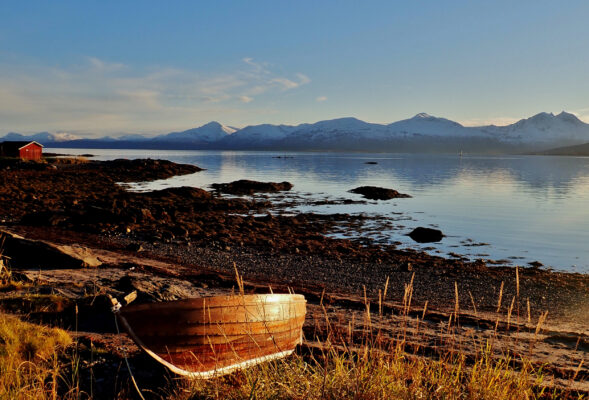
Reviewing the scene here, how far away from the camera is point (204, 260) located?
1880 cm

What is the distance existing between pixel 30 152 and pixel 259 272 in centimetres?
7814

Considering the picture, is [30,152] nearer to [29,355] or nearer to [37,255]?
[37,255]

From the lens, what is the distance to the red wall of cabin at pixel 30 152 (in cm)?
7719

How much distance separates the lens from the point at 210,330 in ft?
22.0

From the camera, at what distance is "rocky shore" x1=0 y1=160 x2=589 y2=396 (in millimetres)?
10398

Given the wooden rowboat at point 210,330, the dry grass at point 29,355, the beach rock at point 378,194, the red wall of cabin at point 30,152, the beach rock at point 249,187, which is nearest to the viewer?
the dry grass at point 29,355

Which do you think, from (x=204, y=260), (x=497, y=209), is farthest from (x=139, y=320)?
(x=497, y=209)

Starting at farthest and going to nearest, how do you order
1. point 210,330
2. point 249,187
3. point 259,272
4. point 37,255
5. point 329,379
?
point 249,187 → point 259,272 → point 37,255 → point 210,330 → point 329,379

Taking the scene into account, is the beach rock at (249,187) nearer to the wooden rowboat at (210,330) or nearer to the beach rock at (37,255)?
the beach rock at (37,255)

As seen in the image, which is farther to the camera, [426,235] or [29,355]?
[426,235]

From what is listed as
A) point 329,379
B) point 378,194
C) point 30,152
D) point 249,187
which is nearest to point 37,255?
Answer: point 329,379

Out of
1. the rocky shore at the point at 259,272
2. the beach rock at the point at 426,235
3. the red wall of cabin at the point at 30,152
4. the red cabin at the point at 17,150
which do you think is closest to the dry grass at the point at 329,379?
the rocky shore at the point at 259,272

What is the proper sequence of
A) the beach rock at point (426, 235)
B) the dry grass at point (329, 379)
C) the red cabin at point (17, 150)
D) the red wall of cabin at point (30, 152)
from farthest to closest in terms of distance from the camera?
1. the red wall of cabin at point (30, 152)
2. the red cabin at point (17, 150)
3. the beach rock at point (426, 235)
4. the dry grass at point (329, 379)

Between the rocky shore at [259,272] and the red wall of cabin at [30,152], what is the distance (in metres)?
53.4
